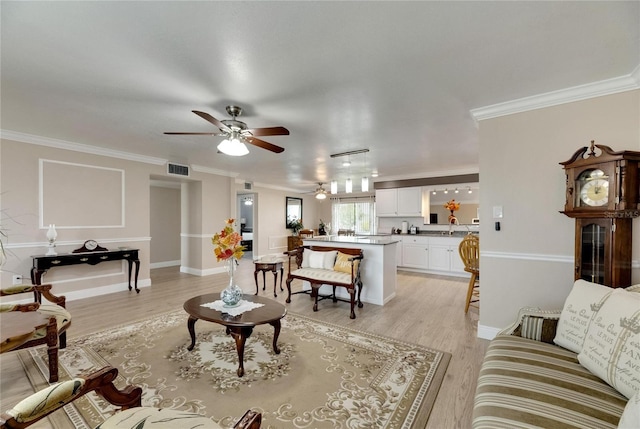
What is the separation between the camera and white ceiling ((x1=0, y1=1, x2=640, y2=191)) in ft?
4.97

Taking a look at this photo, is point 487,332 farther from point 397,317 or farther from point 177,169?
point 177,169

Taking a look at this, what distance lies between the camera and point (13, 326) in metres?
2.02

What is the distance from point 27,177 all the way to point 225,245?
363 centimetres

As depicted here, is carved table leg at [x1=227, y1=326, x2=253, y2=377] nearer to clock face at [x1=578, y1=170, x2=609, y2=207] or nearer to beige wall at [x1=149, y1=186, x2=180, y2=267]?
clock face at [x1=578, y1=170, x2=609, y2=207]

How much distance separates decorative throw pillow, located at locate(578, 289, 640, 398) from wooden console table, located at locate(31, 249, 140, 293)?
5608 mm

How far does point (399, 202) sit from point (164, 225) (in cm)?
623

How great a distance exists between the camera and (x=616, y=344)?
1.31 m

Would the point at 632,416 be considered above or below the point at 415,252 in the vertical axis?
above

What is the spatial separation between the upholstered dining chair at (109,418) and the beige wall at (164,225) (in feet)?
21.0

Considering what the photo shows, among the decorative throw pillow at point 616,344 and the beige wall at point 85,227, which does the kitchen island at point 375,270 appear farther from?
the beige wall at point 85,227

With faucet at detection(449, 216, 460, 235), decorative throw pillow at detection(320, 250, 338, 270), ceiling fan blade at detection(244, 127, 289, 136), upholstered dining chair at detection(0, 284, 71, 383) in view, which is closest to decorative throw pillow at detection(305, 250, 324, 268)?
decorative throw pillow at detection(320, 250, 338, 270)

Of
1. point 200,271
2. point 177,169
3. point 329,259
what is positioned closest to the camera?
point 329,259

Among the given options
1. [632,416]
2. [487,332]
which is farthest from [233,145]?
[487,332]

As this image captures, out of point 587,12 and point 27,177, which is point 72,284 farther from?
point 587,12
